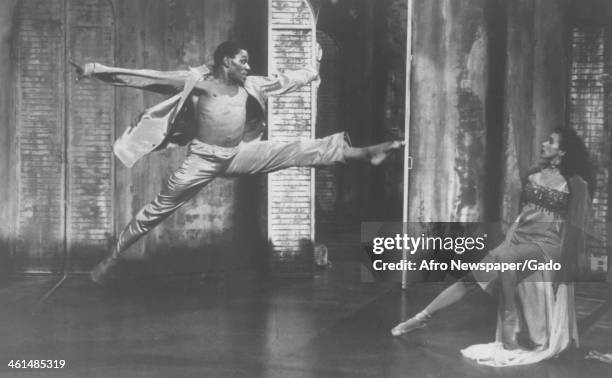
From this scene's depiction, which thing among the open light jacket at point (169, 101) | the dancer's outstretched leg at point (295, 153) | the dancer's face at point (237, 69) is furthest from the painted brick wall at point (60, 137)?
the dancer's outstretched leg at point (295, 153)

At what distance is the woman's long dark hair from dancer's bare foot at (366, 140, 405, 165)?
180 cm

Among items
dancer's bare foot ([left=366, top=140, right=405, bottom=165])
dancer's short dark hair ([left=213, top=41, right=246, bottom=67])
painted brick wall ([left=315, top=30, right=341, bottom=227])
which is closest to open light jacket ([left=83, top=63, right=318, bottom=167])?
dancer's short dark hair ([left=213, top=41, right=246, bottom=67])

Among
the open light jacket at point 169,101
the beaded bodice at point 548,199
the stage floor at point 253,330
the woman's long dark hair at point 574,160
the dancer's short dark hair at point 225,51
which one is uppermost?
the dancer's short dark hair at point 225,51

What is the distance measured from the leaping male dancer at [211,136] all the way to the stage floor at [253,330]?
2.75 ft

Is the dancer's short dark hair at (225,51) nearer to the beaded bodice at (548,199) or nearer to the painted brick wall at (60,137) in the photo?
the painted brick wall at (60,137)

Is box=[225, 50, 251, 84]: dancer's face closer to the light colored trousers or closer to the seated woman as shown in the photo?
the light colored trousers

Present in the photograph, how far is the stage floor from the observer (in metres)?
6.55

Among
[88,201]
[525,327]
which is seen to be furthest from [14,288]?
[525,327]

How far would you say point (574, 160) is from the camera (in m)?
7.31

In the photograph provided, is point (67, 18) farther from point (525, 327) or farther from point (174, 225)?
point (525, 327)

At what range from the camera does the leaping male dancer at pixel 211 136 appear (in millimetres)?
8500

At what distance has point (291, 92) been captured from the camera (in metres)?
8.75

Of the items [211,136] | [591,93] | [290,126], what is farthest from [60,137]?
[591,93]
